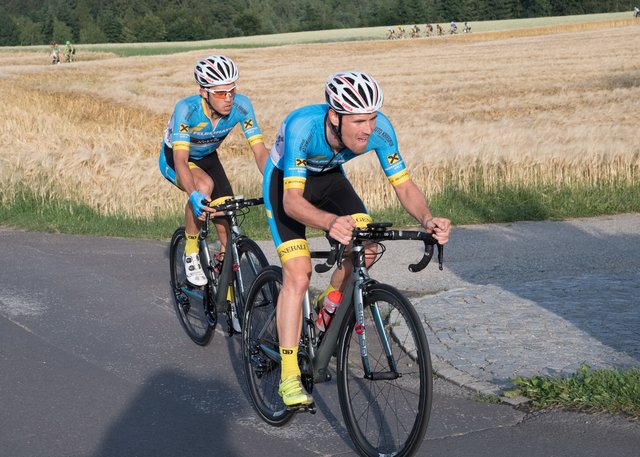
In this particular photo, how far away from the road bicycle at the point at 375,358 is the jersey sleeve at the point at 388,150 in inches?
21.8

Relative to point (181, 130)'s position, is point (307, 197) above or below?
below

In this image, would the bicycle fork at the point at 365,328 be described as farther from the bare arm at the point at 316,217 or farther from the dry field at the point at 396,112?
the dry field at the point at 396,112

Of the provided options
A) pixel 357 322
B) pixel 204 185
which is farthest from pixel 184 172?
pixel 357 322

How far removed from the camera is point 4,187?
48.9 ft

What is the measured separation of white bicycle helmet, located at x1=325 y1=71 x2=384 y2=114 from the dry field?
29.3ft

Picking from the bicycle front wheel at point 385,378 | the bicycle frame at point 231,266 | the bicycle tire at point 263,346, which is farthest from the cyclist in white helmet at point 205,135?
the bicycle front wheel at point 385,378

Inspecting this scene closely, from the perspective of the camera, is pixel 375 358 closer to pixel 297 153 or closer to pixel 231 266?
pixel 297 153

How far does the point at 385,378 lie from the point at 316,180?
1443mm

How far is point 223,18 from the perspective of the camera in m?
137

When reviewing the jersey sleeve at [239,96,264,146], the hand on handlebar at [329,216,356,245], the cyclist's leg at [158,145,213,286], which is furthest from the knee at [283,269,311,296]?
the jersey sleeve at [239,96,264,146]

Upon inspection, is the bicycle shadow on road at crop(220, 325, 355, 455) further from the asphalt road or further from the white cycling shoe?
the white cycling shoe

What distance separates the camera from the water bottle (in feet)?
18.4

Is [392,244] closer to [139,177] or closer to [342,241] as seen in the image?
[139,177]

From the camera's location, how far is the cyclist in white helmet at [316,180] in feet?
16.7
